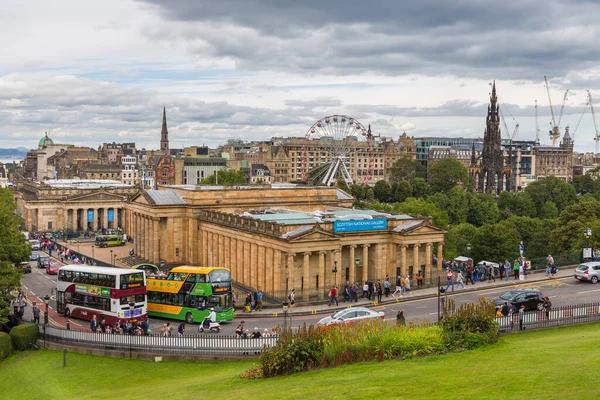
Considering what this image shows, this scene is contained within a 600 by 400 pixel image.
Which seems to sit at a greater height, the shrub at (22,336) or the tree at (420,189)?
the tree at (420,189)

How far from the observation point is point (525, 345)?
1267 inches

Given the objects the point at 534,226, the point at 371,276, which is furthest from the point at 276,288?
the point at 534,226

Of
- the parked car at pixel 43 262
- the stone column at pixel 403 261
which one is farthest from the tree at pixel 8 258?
the stone column at pixel 403 261

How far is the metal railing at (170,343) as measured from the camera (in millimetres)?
37969

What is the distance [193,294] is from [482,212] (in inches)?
4642

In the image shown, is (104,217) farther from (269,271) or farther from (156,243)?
(269,271)

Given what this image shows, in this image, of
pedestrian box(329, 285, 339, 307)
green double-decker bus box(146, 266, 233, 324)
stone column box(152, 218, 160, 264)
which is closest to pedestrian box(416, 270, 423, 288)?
pedestrian box(329, 285, 339, 307)

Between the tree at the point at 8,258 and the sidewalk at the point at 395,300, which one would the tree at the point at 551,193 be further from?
the tree at the point at 8,258

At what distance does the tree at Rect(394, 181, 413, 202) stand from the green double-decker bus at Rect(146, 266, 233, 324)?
143m

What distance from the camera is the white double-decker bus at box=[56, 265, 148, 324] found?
47.3 meters

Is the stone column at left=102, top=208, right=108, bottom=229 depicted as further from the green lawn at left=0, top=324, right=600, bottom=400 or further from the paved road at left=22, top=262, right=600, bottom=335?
the green lawn at left=0, top=324, right=600, bottom=400

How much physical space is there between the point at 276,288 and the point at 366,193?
5268 inches

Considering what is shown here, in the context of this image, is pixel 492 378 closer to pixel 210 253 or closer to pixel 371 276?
pixel 371 276

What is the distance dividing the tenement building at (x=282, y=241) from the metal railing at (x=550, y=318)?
75.4ft
